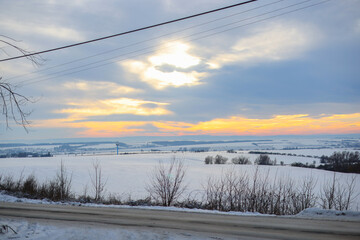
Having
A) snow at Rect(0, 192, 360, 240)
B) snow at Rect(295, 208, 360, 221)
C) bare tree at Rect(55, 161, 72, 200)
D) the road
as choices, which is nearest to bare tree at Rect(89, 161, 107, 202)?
bare tree at Rect(55, 161, 72, 200)

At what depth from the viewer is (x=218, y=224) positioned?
31.1 ft

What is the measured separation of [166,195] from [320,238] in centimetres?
1444

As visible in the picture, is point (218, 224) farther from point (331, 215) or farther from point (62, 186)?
point (62, 186)

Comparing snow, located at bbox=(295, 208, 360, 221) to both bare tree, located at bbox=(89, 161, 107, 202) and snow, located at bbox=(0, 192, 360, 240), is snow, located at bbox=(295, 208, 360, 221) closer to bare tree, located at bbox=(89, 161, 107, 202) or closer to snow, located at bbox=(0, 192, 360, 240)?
snow, located at bbox=(0, 192, 360, 240)

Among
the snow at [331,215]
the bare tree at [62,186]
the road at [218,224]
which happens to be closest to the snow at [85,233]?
the road at [218,224]

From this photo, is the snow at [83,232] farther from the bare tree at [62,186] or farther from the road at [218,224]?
the bare tree at [62,186]

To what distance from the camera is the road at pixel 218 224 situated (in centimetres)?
798

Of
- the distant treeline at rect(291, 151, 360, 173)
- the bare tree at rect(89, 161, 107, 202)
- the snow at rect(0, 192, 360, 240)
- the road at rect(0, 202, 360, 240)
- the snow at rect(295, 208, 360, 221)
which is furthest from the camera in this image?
the distant treeline at rect(291, 151, 360, 173)

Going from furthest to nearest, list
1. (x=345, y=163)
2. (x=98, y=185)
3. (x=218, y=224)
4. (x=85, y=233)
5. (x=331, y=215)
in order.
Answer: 1. (x=345, y=163)
2. (x=98, y=185)
3. (x=331, y=215)
4. (x=218, y=224)
5. (x=85, y=233)

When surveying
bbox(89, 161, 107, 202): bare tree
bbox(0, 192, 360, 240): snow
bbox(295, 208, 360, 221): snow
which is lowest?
bbox(89, 161, 107, 202): bare tree

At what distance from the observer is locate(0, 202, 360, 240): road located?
26.2ft

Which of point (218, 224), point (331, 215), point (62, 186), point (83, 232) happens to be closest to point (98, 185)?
point (62, 186)

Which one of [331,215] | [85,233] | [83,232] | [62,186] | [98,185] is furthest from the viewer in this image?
[98,185]

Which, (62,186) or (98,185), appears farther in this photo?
(98,185)
